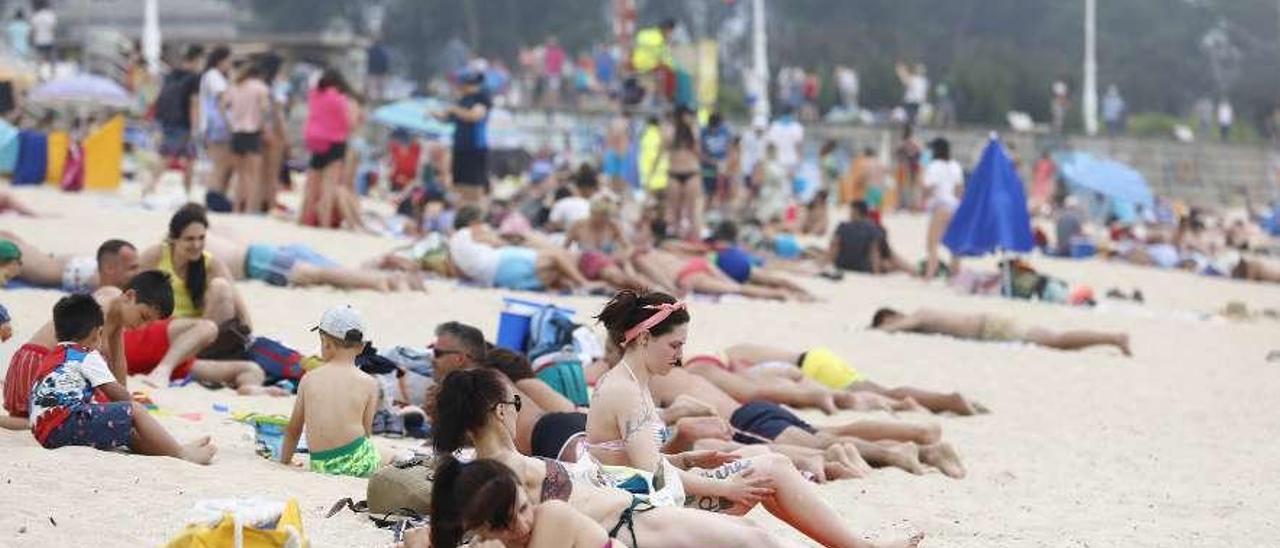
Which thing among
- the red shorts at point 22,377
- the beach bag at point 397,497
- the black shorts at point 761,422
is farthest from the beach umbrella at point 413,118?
the beach bag at point 397,497

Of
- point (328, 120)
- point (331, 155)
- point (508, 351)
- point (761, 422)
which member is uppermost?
point (328, 120)

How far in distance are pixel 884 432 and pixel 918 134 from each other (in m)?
30.5

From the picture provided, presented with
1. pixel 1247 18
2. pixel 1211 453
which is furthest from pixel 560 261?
pixel 1247 18

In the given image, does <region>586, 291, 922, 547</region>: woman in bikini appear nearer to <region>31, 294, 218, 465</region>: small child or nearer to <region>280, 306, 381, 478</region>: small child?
<region>280, 306, 381, 478</region>: small child

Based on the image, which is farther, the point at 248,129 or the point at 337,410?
the point at 248,129

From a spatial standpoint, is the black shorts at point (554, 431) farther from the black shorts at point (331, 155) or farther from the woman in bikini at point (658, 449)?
the black shorts at point (331, 155)

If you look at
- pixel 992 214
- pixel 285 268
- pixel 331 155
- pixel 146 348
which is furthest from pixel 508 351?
pixel 992 214

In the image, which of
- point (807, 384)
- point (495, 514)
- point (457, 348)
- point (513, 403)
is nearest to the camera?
point (495, 514)

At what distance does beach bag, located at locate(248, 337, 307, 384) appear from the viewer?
933cm

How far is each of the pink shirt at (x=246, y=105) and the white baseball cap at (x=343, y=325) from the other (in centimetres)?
895

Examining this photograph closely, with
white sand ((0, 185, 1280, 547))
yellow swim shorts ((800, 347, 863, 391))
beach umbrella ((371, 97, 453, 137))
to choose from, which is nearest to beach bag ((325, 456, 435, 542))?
white sand ((0, 185, 1280, 547))

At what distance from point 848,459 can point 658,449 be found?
1958mm

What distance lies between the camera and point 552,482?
5.48 metres

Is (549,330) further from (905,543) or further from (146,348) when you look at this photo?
(905,543)
